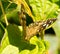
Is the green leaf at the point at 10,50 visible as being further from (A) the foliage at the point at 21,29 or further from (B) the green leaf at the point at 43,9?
(B) the green leaf at the point at 43,9

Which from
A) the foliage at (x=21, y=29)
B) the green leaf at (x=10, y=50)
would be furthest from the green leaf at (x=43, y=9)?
the green leaf at (x=10, y=50)

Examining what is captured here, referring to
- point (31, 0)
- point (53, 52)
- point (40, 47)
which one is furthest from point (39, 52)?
point (53, 52)

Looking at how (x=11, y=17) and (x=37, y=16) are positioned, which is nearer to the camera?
(x=37, y=16)

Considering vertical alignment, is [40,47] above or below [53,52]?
above

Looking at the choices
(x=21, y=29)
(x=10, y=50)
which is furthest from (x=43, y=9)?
(x=10, y=50)

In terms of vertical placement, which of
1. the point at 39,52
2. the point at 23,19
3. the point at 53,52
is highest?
the point at 23,19

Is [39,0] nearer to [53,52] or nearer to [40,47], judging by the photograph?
A: [40,47]

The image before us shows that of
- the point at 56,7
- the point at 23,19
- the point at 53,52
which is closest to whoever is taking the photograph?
the point at 23,19

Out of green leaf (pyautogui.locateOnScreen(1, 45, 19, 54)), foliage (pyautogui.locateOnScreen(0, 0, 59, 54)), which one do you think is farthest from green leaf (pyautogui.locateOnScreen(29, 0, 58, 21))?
green leaf (pyautogui.locateOnScreen(1, 45, 19, 54))
